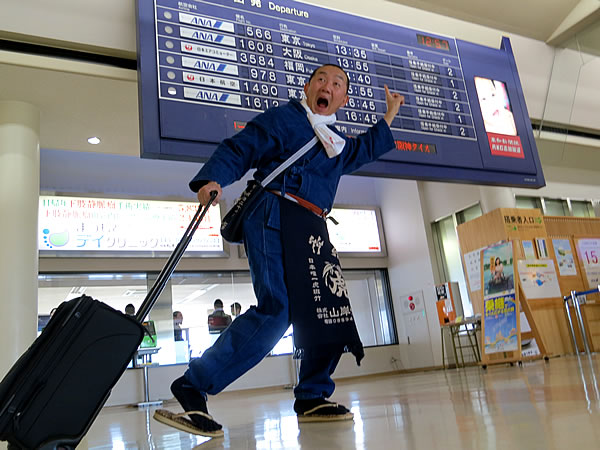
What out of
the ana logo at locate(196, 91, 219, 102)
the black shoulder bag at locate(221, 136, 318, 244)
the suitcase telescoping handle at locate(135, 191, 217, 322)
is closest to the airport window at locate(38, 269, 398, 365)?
the ana logo at locate(196, 91, 219, 102)

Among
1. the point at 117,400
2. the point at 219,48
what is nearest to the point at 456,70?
the point at 219,48

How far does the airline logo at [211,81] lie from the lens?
118 inches

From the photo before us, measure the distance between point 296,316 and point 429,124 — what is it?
8.09ft

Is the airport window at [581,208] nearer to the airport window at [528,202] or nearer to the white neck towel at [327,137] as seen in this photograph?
the airport window at [528,202]

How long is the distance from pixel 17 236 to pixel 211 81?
68.6 inches

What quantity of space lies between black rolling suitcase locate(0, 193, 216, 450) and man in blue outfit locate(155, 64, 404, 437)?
16.7 inches

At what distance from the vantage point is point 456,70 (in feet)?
13.2

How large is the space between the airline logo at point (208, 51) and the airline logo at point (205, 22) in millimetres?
155

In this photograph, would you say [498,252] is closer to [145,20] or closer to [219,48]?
[219,48]

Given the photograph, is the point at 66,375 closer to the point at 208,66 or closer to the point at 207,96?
the point at 207,96

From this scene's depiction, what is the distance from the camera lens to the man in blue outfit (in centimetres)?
151

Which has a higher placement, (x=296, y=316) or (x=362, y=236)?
(x=362, y=236)

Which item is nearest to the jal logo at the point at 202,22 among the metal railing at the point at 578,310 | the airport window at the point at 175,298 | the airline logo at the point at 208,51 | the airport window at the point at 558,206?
the airline logo at the point at 208,51

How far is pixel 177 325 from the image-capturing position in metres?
6.99
